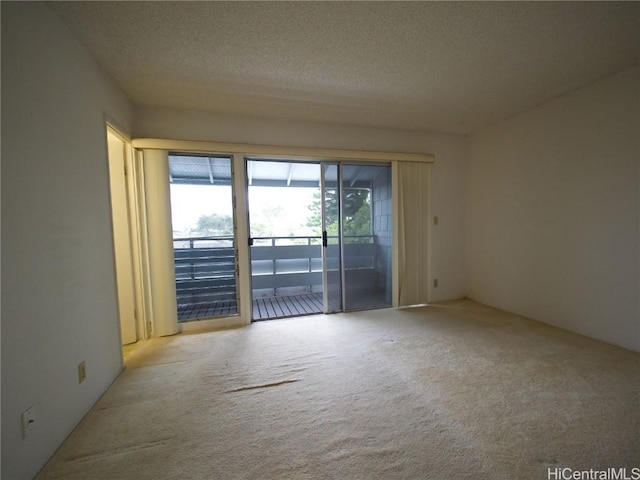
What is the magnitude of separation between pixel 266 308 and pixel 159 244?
1678 millimetres

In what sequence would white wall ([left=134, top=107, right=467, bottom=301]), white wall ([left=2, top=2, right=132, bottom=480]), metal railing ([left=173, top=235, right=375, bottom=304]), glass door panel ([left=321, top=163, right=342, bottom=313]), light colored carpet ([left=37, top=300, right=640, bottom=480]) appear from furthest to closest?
1. glass door panel ([left=321, top=163, right=342, bottom=313])
2. metal railing ([left=173, top=235, right=375, bottom=304])
3. white wall ([left=134, top=107, right=467, bottom=301])
4. light colored carpet ([left=37, top=300, right=640, bottom=480])
5. white wall ([left=2, top=2, right=132, bottom=480])

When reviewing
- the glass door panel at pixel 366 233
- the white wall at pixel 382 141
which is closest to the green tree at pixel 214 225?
the white wall at pixel 382 141

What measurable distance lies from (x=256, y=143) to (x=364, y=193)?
1476 millimetres

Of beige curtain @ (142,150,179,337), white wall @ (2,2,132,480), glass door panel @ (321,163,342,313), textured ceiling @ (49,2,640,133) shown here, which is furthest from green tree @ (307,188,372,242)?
white wall @ (2,2,132,480)

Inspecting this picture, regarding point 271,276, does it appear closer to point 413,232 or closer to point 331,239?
point 331,239

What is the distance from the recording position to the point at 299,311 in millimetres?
3500

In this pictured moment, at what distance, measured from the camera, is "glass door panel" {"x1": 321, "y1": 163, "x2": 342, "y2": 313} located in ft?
10.6

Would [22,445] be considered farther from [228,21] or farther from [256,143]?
[256,143]

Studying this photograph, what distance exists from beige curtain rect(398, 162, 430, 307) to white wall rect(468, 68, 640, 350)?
78 cm

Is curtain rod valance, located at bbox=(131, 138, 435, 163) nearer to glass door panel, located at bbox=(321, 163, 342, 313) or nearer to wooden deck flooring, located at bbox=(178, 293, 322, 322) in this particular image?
glass door panel, located at bbox=(321, 163, 342, 313)

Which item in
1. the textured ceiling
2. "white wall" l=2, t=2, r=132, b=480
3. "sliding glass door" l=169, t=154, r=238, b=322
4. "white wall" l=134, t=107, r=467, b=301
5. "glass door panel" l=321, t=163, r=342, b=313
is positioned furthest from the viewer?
"glass door panel" l=321, t=163, r=342, b=313

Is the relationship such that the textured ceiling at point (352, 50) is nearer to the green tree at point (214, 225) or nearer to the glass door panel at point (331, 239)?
the glass door panel at point (331, 239)

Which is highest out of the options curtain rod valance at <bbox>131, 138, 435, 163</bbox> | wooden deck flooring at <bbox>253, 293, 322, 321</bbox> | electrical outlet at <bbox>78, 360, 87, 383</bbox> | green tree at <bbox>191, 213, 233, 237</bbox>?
curtain rod valance at <bbox>131, 138, 435, 163</bbox>

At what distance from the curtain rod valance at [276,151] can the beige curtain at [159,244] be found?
0.10 meters
